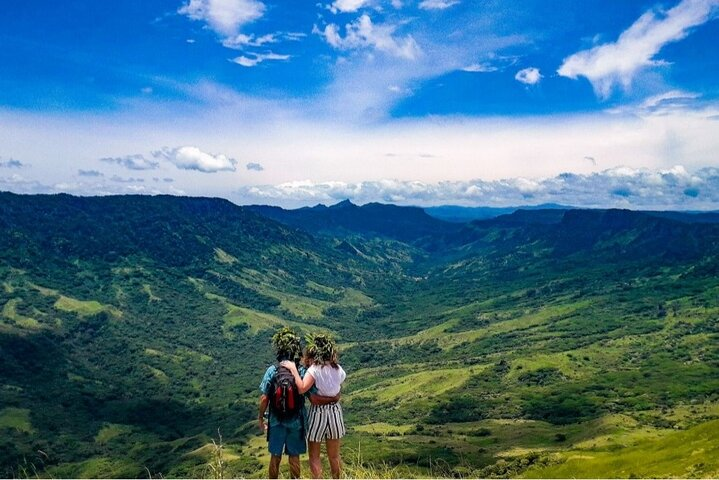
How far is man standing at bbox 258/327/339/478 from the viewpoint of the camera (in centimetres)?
1349

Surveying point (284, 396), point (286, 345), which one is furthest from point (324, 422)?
point (286, 345)

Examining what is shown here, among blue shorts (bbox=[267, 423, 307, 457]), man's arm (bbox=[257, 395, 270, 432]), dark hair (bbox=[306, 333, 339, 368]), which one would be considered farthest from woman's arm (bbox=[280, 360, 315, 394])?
blue shorts (bbox=[267, 423, 307, 457])

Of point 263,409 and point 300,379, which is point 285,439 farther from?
point 300,379

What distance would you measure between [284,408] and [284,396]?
0.35m

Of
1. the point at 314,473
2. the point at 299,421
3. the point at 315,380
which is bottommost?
the point at 314,473

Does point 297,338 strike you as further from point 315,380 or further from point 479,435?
point 479,435

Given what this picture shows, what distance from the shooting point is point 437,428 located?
17975 cm

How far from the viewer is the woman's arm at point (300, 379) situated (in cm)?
1345

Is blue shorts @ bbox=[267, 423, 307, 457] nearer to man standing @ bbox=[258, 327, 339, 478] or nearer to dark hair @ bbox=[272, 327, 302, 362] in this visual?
man standing @ bbox=[258, 327, 339, 478]

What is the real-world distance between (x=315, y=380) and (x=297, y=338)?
113cm

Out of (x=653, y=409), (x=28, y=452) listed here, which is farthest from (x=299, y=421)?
(x=28, y=452)

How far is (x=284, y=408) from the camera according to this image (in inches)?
536

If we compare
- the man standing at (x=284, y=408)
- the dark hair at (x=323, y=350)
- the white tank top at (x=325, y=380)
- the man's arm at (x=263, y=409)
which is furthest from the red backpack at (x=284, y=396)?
the dark hair at (x=323, y=350)

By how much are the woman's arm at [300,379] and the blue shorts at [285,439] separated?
1146 millimetres
